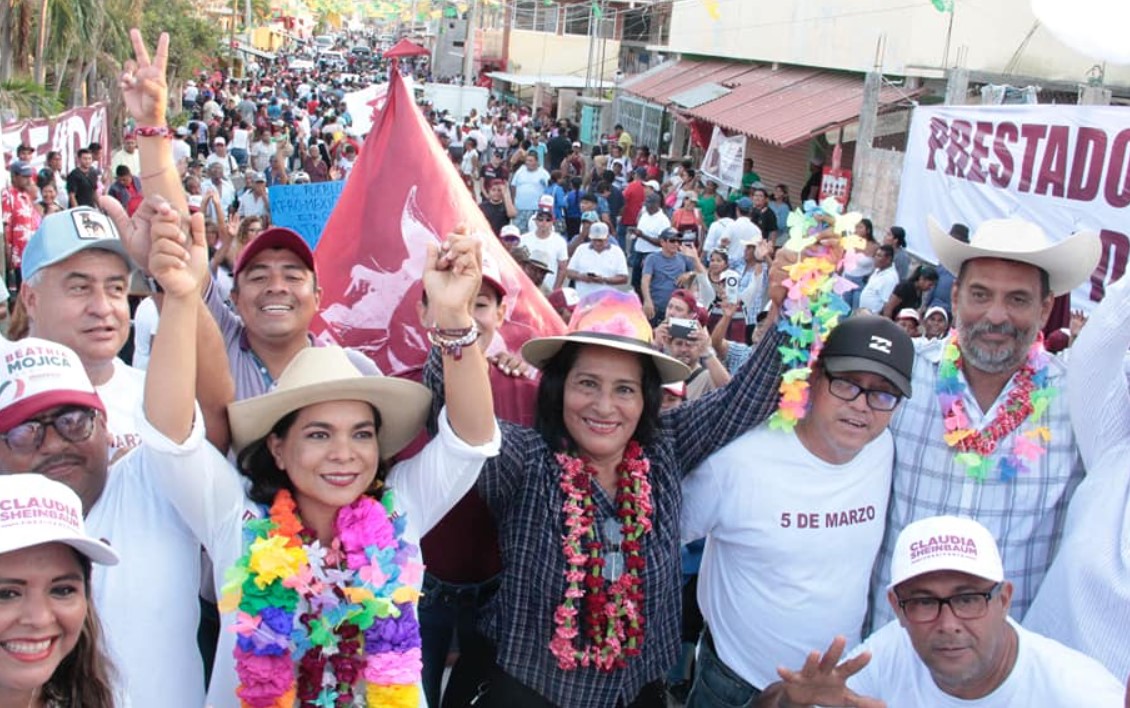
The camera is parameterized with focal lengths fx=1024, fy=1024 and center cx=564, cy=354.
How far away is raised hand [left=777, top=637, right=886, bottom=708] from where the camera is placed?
243 cm

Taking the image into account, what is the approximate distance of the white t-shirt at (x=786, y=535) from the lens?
2.79 meters

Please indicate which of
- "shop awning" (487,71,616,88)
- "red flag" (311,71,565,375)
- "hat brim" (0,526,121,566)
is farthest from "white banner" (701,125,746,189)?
"shop awning" (487,71,616,88)

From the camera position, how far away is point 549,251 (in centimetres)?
914

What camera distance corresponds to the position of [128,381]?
115 inches

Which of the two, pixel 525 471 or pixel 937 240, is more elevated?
pixel 937 240

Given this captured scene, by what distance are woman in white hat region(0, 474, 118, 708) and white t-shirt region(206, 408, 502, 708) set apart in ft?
1.33

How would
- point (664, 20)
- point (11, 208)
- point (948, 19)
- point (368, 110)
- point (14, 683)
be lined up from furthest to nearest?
point (664, 20) < point (948, 19) < point (368, 110) < point (11, 208) < point (14, 683)

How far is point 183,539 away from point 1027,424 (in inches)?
88.4

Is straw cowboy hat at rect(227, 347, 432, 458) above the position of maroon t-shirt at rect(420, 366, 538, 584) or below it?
above

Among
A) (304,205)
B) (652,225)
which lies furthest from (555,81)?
(304,205)

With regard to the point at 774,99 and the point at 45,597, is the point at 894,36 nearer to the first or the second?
the point at 774,99

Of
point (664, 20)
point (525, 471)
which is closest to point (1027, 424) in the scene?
point (525, 471)

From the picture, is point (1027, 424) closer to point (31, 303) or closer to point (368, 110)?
point (31, 303)

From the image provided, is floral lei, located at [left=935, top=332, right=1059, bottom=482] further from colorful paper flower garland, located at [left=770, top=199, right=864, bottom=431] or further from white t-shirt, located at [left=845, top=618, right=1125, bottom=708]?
white t-shirt, located at [left=845, top=618, right=1125, bottom=708]
